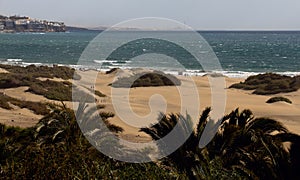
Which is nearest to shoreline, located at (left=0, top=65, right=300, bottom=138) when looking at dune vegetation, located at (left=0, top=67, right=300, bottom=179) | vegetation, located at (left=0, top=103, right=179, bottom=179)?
dune vegetation, located at (left=0, top=67, right=300, bottom=179)

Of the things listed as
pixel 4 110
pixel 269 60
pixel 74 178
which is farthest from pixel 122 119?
pixel 269 60

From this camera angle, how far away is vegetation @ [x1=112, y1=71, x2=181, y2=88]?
3581 centimetres

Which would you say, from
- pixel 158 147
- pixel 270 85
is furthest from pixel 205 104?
pixel 158 147

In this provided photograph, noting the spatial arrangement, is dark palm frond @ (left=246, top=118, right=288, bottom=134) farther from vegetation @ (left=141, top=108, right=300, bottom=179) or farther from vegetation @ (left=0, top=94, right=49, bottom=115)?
vegetation @ (left=0, top=94, right=49, bottom=115)

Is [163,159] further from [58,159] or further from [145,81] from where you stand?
[145,81]

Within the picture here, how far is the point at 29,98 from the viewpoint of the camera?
81.6 ft

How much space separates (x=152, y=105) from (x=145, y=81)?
31.7 ft

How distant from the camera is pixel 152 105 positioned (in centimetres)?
2688

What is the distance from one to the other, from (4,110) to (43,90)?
6665 millimetres

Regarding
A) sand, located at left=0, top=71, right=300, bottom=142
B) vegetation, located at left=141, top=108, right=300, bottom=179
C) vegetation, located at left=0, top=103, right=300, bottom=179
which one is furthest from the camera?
sand, located at left=0, top=71, right=300, bottom=142

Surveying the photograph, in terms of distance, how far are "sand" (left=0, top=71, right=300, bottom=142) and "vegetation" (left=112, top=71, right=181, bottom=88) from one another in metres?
0.89


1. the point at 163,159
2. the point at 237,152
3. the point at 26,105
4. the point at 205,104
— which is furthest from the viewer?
the point at 205,104

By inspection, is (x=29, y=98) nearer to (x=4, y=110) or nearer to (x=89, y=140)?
(x=4, y=110)

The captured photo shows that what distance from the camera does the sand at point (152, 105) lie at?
18562mm
